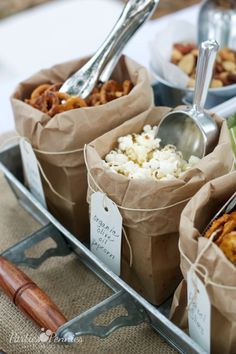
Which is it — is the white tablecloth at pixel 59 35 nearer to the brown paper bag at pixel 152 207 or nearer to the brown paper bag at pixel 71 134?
the brown paper bag at pixel 71 134

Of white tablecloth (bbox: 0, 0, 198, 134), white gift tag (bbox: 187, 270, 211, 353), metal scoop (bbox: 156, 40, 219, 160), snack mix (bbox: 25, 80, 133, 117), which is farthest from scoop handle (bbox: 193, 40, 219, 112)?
white tablecloth (bbox: 0, 0, 198, 134)

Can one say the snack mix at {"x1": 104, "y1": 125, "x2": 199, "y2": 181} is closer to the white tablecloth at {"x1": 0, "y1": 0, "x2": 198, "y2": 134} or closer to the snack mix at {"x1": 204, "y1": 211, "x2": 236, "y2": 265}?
the snack mix at {"x1": 204, "y1": 211, "x2": 236, "y2": 265}

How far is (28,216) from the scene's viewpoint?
78 centimetres

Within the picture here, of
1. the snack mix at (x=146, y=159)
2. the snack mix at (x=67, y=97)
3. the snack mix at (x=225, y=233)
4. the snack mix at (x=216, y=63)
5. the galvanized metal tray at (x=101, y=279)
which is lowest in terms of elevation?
the galvanized metal tray at (x=101, y=279)

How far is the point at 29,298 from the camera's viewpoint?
578 millimetres

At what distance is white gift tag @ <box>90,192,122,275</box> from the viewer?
0.59 m

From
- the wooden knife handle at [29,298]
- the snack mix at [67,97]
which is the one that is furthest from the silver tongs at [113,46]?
the wooden knife handle at [29,298]

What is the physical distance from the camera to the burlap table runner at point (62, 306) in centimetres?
59

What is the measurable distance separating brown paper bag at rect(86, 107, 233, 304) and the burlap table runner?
50 millimetres

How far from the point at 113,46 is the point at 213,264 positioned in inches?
15.8

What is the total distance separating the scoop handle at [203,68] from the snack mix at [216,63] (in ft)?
0.70

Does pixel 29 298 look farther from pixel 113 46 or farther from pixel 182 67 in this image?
pixel 182 67

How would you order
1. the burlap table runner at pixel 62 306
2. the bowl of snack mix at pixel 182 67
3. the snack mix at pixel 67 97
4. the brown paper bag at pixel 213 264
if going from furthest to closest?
the bowl of snack mix at pixel 182 67, the snack mix at pixel 67 97, the burlap table runner at pixel 62 306, the brown paper bag at pixel 213 264

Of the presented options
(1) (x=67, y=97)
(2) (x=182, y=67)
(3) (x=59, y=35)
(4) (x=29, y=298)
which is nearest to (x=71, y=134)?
(1) (x=67, y=97)
